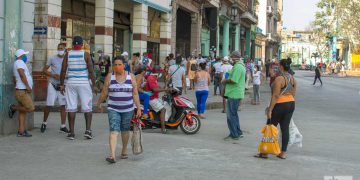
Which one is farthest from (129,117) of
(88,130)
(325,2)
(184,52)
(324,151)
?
(325,2)

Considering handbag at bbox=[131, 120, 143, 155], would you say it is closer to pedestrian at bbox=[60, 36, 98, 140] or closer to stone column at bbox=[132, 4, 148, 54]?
pedestrian at bbox=[60, 36, 98, 140]

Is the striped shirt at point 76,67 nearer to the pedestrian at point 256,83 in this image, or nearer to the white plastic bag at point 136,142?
the white plastic bag at point 136,142

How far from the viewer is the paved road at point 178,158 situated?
6754 mm

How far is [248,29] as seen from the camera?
173 ft

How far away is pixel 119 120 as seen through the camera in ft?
24.0

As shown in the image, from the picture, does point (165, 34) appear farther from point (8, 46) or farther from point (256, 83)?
point (8, 46)

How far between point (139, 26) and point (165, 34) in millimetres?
3717

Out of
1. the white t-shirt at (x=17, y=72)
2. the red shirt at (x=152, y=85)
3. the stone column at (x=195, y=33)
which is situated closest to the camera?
the white t-shirt at (x=17, y=72)

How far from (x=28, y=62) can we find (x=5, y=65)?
2.50 ft

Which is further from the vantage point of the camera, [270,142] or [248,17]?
[248,17]

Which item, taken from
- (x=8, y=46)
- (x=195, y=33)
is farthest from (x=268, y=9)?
(x=8, y=46)

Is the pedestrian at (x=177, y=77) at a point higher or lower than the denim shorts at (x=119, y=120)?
higher

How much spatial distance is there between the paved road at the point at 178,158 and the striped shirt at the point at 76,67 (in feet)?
3.59

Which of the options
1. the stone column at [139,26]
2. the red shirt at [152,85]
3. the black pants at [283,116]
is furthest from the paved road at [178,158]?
the stone column at [139,26]
